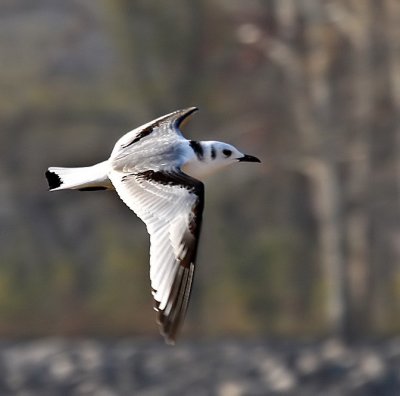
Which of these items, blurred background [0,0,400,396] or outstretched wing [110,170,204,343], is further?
blurred background [0,0,400,396]

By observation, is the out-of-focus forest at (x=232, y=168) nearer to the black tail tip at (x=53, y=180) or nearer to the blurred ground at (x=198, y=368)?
the blurred ground at (x=198, y=368)

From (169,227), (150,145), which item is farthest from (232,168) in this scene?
(169,227)

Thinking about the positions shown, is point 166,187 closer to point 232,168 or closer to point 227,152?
point 227,152

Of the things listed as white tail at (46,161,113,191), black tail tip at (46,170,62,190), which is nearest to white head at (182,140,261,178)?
white tail at (46,161,113,191)

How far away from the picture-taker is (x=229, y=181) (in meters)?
10.1

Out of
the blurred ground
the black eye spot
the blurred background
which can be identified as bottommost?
the blurred ground

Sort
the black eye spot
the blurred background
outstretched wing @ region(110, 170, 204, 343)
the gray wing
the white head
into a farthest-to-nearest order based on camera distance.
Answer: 1. the blurred background
2. the black eye spot
3. the white head
4. the gray wing
5. outstretched wing @ region(110, 170, 204, 343)

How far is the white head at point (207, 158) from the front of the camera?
4.19 m

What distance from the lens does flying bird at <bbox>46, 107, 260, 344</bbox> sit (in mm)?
3557

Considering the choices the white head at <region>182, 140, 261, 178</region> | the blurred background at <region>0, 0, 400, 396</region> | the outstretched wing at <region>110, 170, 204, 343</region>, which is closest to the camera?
the outstretched wing at <region>110, 170, 204, 343</region>

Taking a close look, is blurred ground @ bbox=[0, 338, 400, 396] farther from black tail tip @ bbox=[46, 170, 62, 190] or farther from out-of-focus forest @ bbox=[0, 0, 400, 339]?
black tail tip @ bbox=[46, 170, 62, 190]

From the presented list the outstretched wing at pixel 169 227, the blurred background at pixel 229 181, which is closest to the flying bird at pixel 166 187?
the outstretched wing at pixel 169 227

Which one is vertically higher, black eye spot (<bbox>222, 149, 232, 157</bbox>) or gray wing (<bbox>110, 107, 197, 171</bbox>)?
gray wing (<bbox>110, 107, 197, 171</bbox>)

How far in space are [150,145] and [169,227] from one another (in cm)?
59
